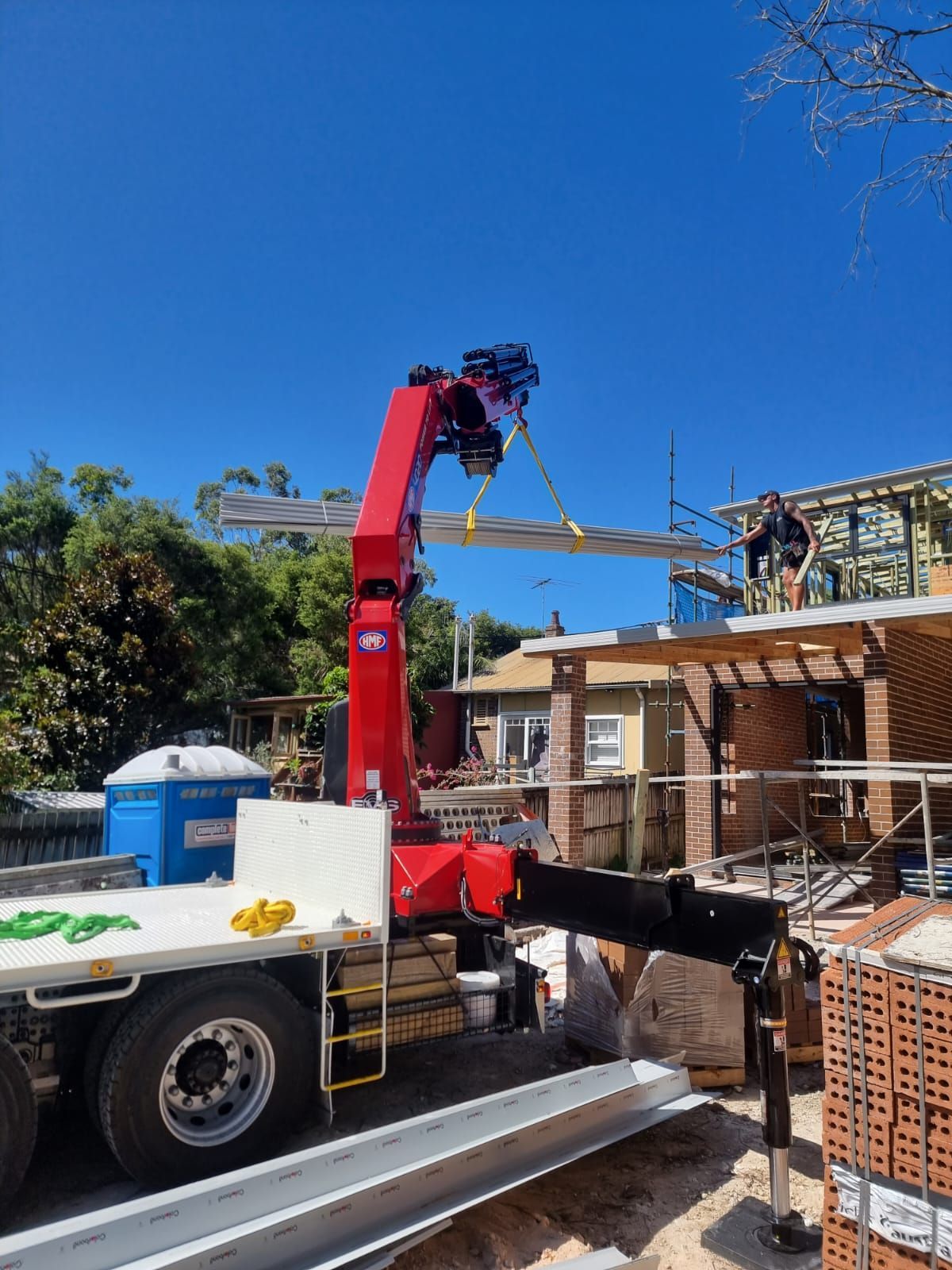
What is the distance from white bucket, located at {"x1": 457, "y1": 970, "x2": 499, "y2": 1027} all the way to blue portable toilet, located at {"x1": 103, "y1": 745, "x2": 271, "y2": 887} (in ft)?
8.33

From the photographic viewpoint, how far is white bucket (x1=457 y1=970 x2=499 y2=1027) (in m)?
5.09

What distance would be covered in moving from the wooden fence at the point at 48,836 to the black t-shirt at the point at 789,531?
8019 mm

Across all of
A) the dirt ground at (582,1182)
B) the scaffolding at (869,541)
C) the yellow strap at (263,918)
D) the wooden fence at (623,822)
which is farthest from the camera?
the wooden fence at (623,822)

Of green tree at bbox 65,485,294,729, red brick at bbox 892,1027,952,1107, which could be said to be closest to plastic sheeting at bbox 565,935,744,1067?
red brick at bbox 892,1027,952,1107

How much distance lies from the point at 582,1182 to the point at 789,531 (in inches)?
289

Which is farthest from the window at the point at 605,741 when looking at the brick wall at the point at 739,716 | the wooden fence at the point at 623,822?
the brick wall at the point at 739,716

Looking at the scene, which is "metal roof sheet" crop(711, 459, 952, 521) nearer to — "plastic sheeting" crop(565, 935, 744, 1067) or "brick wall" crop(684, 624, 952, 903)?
"brick wall" crop(684, 624, 952, 903)

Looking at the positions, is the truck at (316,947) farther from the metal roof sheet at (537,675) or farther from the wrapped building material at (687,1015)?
the metal roof sheet at (537,675)

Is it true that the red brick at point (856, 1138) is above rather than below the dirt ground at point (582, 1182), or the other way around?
above

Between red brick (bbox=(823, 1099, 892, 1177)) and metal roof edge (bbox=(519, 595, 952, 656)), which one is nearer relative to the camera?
red brick (bbox=(823, 1099, 892, 1177))

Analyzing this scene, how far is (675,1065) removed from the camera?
4977 millimetres

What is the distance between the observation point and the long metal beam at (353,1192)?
2941 millimetres

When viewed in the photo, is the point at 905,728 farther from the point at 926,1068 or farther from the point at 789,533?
the point at 926,1068

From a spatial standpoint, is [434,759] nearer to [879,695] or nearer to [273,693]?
[273,693]
